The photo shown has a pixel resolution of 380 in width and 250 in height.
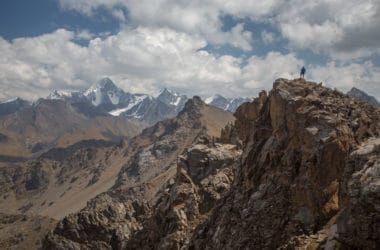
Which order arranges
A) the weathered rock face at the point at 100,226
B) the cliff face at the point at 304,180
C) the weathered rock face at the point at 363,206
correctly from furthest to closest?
the weathered rock face at the point at 100,226 < the cliff face at the point at 304,180 < the weathered rock face at the point at 363,206

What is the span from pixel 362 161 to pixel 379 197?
3.80 m

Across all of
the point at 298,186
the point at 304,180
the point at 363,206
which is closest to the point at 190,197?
the point at 298,186

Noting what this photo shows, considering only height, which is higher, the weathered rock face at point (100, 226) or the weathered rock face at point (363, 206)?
the weathered rock face at point (363, 206)

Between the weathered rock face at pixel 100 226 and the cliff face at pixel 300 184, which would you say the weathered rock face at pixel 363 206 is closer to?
the cliff face at pixel 300 184

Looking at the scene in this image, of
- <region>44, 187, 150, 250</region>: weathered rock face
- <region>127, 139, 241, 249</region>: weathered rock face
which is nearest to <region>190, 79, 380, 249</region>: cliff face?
<region>127, 139, 241, 249</region>: weathered rock face

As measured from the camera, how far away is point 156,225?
6731 cm

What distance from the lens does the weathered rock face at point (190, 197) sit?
60656mm

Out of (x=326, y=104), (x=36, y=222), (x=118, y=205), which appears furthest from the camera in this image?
(x=36, y=222)

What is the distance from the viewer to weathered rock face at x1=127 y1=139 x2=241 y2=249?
60656 millimetres

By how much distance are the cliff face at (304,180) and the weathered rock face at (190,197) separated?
468 inches

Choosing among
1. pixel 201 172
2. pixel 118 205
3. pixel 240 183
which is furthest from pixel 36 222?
pixel 240 183

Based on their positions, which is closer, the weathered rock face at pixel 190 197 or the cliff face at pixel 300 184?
the cliff face at pixel 300 184

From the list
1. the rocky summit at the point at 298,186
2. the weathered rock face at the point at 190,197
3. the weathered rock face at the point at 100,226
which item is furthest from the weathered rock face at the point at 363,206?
the weathered rock face at the point at 100,226

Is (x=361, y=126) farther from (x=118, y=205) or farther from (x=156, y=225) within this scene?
(x=118, y=205)
